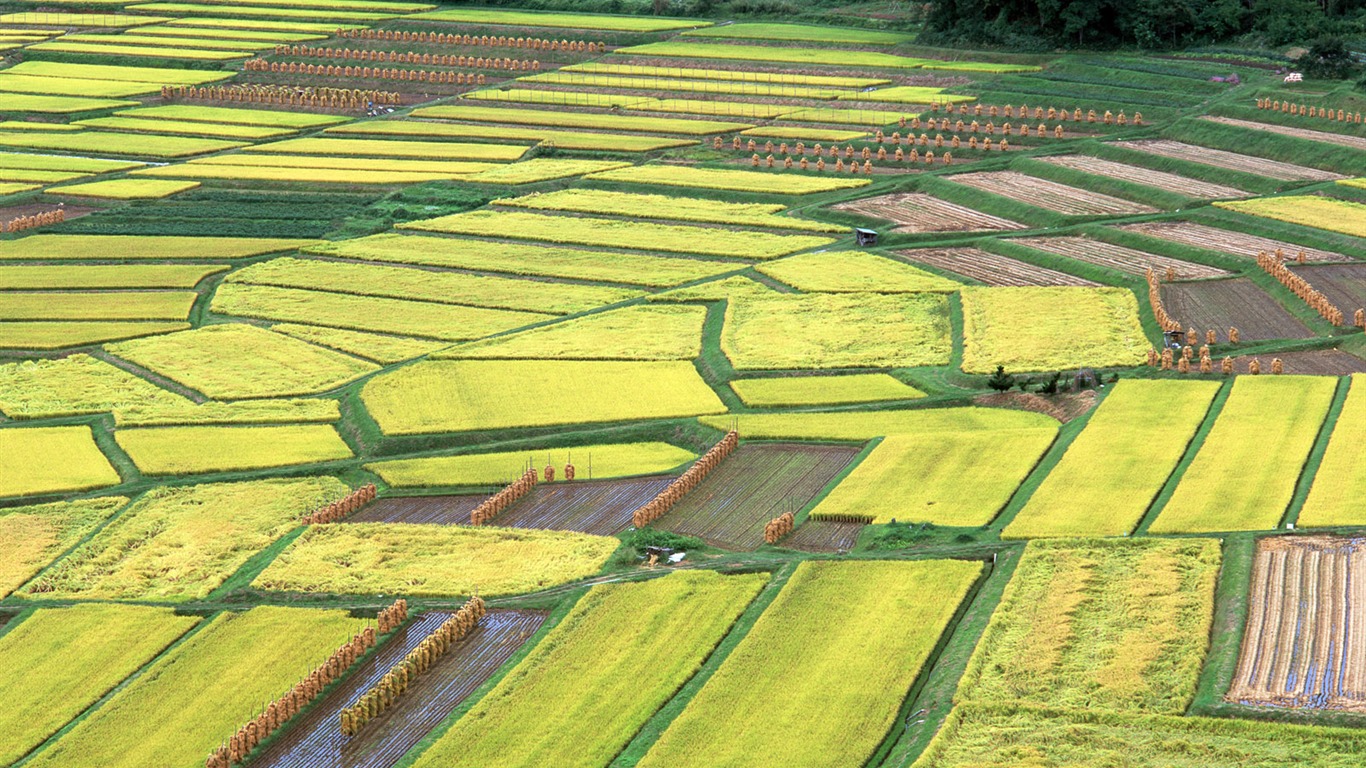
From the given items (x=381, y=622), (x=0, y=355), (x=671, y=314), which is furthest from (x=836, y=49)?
(x=381, y=622)

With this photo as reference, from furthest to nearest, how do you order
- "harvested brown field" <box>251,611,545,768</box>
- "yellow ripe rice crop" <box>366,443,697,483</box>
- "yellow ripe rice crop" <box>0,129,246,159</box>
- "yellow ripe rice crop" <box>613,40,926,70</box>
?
"yellow ripe rice crop" <box>613,40,926,70</box>, "yellow ripe rice crop" <box>0,129,246,159</box>, "yellow ripe rice crop" <box>366,443,697,483</box>, "harvested brown field" <box>251,611,545,768</box>

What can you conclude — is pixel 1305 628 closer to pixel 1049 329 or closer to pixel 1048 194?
pixel 1049 329

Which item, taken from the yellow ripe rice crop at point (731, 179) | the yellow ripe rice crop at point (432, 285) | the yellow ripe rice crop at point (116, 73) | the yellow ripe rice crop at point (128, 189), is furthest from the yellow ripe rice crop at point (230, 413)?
the yellow ripe rice crop at point (116, 73)

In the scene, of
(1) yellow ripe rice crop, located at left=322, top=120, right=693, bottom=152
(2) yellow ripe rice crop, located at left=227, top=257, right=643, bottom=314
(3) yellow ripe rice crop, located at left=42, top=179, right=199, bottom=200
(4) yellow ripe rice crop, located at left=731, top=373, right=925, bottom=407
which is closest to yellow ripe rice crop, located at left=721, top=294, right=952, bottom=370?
(4) yellow ripe rice crop, located at left=731, top=373, right=925, bottom=407

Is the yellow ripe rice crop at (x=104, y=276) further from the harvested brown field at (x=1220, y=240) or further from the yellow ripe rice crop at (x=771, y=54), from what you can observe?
the yellow ripe rice crop at (x=771, y=54)

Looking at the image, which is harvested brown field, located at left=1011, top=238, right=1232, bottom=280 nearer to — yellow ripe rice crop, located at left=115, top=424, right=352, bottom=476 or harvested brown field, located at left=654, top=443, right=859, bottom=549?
harvested brown field, located at left=654, top=443, right=859, bottom=549

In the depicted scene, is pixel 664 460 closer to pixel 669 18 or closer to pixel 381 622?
pixel 381 622
